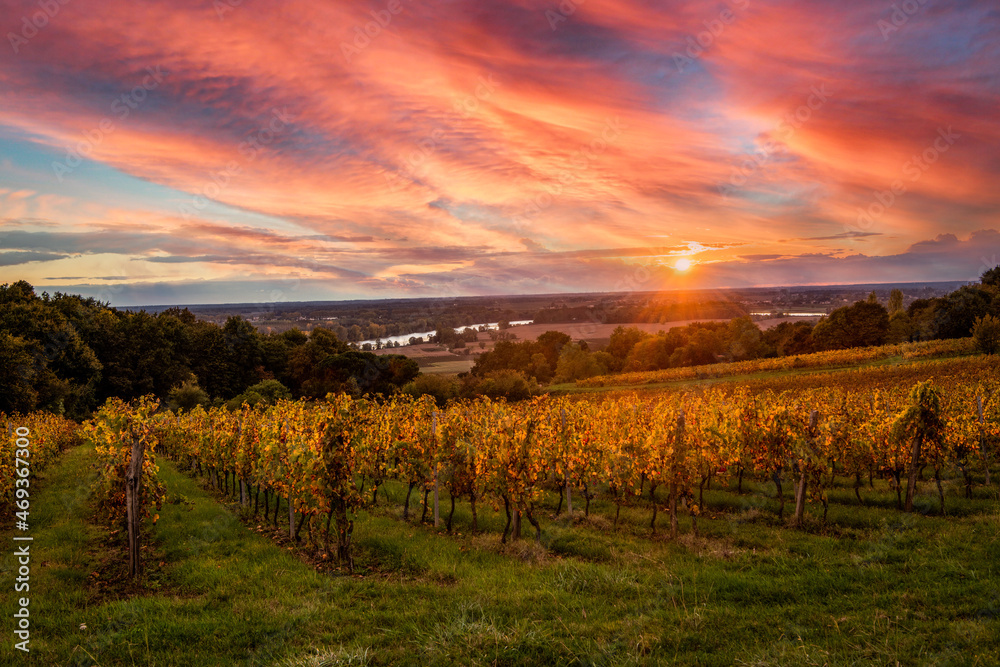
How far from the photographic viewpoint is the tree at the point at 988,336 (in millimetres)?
38000

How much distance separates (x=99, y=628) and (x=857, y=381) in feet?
129

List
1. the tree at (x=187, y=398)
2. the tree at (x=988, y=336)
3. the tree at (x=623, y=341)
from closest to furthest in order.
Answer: the tree at (x=988, y=336) → the tree at (x=187, y=398) → the tree at (x=623, y=341)

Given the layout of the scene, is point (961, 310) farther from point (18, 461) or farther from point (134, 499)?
point (18, 461)

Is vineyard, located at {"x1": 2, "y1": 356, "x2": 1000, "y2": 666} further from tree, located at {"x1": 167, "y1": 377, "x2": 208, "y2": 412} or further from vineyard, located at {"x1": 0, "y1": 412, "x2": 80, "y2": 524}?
tree, located at {"x1": 167, "y1": 377, "x2": 208, "y2": 412}

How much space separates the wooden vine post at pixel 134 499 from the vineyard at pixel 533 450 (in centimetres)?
23

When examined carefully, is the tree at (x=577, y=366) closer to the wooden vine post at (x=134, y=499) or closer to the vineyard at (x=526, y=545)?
the vineyard at (x=526, y=545)

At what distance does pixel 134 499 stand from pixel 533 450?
287 inches

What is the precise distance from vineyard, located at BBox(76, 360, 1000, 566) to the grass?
1036 mm

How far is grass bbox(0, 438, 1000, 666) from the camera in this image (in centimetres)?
569

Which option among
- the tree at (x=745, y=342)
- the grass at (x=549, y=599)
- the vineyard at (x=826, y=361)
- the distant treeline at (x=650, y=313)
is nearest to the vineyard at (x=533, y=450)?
the grass at (x=549, y=599)

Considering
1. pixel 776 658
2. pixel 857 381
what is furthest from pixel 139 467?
pixel 857 381

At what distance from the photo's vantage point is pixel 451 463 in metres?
12.2

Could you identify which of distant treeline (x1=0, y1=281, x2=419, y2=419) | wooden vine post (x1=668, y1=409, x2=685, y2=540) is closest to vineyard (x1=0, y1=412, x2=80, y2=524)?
wooden vine post (x1=668, y1=409, x2=685, y2=540)

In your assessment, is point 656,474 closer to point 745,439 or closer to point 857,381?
point 745,439
